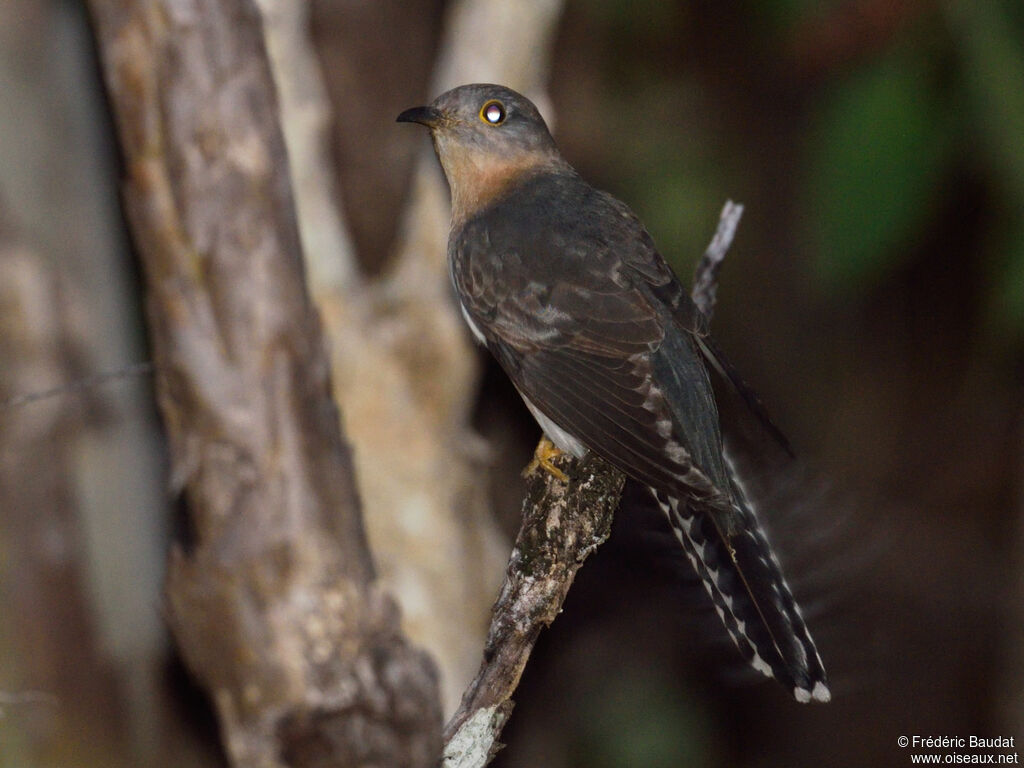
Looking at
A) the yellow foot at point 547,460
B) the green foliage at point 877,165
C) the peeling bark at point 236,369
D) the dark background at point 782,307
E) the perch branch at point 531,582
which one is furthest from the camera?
the dark background at point 782,307

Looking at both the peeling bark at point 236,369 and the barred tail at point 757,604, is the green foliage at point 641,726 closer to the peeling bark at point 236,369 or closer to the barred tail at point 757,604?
the peeling bark at point 236,369

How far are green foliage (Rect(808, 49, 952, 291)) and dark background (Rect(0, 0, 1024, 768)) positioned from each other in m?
0.02

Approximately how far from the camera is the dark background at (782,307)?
7.02 metres

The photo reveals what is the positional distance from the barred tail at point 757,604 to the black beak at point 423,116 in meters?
2.42

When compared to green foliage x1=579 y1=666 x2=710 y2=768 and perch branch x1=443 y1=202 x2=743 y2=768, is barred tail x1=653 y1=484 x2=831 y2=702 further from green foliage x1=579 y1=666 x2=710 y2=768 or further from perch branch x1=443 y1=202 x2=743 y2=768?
green foliage x1=579 y1=666 x2=710 y2=768

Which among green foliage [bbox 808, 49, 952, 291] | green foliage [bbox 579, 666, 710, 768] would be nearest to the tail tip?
green foliage [bbox 808, 49, 952, 291]

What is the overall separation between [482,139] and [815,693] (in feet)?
10.6

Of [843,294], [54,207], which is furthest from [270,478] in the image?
[843,294]

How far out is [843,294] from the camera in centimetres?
1132

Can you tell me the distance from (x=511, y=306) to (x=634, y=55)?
5.80 meters

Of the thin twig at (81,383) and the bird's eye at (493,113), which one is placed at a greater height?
the bird's eye at (493,113)

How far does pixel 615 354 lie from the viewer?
4.82m

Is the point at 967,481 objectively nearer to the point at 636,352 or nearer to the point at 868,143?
the point at 868,143

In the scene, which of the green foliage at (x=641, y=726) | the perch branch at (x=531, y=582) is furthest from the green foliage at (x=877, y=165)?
the green foliage at (x=641, y=726)
